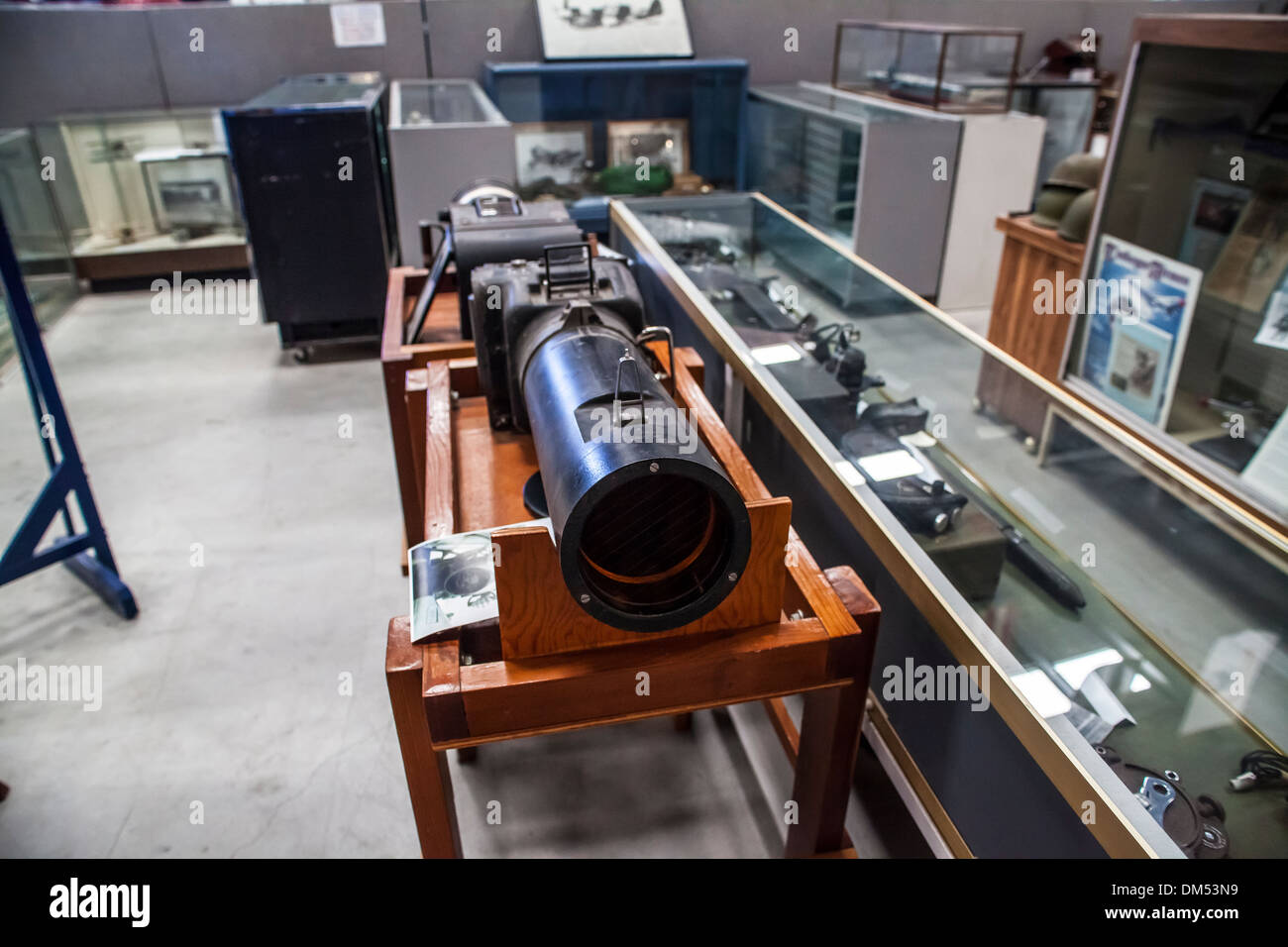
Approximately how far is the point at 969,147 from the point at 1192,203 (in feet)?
6.11

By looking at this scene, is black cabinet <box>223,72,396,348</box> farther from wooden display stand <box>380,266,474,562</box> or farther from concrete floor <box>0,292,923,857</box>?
wooden display stand <box>380,266,474,562</box>

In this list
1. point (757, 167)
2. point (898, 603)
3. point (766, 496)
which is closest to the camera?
point (766, 496)

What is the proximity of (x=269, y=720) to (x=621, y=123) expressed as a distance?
423 centimetres

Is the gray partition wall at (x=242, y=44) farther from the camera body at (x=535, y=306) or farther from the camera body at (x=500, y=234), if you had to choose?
the camera body at (x=535, y=306)

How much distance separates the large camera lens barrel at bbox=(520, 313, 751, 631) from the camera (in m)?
1.03

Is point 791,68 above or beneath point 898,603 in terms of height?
above

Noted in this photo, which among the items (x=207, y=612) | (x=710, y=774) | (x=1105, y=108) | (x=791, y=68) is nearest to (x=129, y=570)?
(x=207, y=612)

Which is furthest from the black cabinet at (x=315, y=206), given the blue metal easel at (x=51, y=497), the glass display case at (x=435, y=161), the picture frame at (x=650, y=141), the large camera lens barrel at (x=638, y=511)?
the large camera lens barrel at (x=638, y=511)

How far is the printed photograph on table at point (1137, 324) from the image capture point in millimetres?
2742

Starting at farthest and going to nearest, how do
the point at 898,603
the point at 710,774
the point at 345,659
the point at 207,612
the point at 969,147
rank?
the point at 969,147
the point at 207,612
the point at 345,659
the point at 710,774
the point at 898,603

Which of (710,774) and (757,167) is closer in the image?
(710,774)

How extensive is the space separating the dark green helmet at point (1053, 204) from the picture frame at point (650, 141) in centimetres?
241

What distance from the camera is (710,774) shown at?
1.94 metres

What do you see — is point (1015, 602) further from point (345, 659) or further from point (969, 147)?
point (969, 147)
